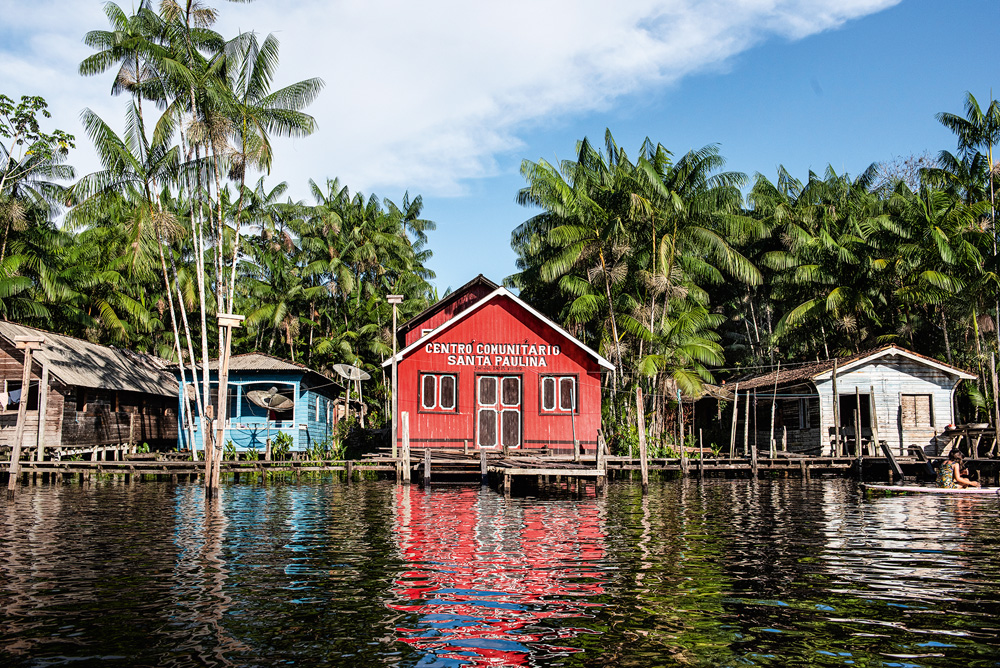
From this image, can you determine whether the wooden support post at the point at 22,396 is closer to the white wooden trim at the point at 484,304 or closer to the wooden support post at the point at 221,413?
the wooden support post at the point at 221,413

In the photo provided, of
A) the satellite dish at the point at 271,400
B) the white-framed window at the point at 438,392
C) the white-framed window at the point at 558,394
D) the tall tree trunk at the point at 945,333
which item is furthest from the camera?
the tall tree trunk at the point at 945,333

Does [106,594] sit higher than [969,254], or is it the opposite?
[969,254]

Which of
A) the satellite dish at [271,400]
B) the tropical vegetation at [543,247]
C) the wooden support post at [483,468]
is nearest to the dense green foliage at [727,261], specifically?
the tropical vegetation at [543,247]

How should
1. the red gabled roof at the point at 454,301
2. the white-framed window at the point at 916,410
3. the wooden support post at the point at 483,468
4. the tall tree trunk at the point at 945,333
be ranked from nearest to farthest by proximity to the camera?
the wooden support post at the point at 483,468 < the white-framed window at the point at 916,410 < the red gabled roof at the point at 454,301 < the tall tree trunk at the point at 945,333

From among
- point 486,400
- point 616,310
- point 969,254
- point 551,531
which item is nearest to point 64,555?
point 551,531

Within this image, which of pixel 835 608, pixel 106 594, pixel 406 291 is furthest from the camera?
pixel 406 291

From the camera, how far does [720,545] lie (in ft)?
46.5

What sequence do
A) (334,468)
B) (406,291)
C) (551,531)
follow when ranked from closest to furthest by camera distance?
1. (551,531)
2. (334,468)
3. (406,291)

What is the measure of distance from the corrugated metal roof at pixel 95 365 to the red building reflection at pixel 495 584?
2006cm

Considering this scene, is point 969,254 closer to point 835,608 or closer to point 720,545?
point 720,545

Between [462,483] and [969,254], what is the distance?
86.4ft

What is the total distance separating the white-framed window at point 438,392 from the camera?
32.4 metres

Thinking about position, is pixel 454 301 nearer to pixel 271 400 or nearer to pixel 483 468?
pixel 271 400

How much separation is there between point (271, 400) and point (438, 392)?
7.74 metres
